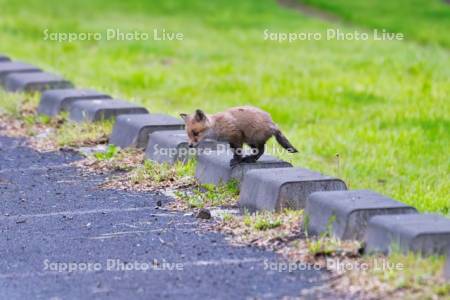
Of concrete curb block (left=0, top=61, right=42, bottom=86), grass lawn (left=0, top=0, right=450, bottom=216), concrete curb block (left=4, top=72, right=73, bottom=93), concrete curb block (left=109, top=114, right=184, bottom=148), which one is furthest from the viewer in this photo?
concrete curb block (left=0, top=61, right=42, bottom=86)

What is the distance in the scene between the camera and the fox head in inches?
315

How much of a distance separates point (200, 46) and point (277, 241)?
12334 millimetres

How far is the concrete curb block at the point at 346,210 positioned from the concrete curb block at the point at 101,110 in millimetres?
4043

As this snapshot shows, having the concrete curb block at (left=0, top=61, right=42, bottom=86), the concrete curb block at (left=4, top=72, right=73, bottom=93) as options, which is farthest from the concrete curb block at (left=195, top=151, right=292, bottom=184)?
the concrete curb block at (left=0, top=61, right=42, bottom=86)

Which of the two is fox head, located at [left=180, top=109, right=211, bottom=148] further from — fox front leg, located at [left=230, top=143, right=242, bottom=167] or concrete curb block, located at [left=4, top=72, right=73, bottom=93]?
concrete curb block, located at [left=4, top=72, right=73, bottom=93]

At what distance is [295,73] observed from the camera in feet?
52.8

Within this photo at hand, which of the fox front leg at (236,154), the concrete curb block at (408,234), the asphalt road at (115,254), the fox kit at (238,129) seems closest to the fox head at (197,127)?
the fox kit at (238,129)

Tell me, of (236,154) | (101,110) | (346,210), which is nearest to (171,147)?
(236,154)

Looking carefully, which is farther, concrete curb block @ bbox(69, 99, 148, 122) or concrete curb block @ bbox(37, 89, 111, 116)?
concrete curb block @ bbox(37, 89, 111, 116)

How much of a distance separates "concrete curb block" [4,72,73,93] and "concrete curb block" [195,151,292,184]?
14.6 feet

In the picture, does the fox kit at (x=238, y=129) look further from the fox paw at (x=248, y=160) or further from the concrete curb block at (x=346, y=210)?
the concrete curb block at (x=346, y=210)

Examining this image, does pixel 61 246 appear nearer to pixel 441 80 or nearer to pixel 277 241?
pixel 277 241

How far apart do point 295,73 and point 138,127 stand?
6761mm

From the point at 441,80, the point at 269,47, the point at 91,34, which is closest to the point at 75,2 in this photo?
the point at 91,34
